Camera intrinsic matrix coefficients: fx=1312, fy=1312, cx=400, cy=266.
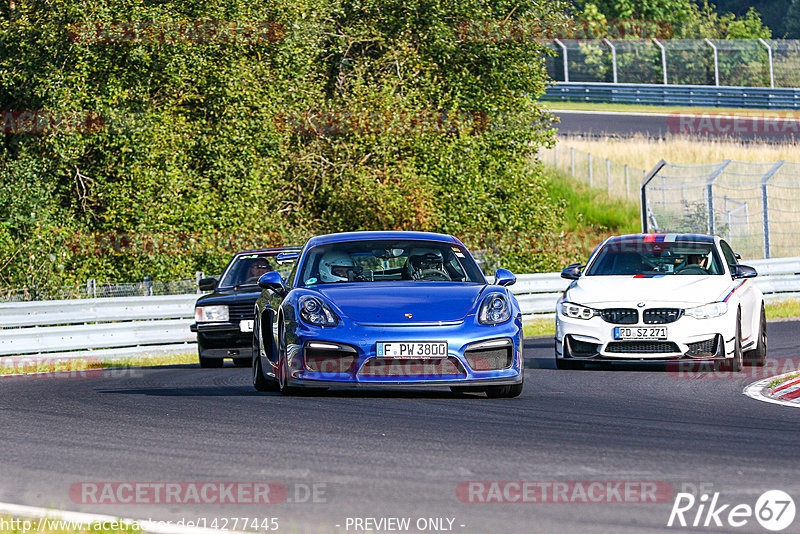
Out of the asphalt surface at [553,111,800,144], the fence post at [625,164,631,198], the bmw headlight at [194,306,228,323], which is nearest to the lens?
the bmw headlight at [194,306,228,323]

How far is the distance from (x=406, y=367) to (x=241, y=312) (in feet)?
22.6

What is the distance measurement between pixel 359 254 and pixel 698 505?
228 inches

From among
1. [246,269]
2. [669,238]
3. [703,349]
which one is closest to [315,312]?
[703,349]

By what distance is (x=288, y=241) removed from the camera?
29547mm

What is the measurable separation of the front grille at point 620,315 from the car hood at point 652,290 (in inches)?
3.3

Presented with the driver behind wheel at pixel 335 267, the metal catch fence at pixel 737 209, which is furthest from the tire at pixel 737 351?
the metal catch fence at pixel 737 209

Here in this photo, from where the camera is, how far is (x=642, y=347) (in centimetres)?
1359

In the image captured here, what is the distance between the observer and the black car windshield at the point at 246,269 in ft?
56.8

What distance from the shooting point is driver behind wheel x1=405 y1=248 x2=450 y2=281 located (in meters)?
11.2

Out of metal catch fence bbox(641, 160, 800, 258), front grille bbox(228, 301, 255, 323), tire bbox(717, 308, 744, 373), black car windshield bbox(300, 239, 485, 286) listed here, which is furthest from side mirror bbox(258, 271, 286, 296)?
metal catch fence bbox(641, 160, 800, 258)

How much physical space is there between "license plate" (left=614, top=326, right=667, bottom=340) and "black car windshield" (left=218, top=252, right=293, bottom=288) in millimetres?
5456

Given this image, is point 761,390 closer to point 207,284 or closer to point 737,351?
point 737,351

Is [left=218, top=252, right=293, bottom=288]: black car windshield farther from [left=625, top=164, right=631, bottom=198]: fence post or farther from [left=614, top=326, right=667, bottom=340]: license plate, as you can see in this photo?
[left=625, top=164, right=631, bottom=198]: fence post

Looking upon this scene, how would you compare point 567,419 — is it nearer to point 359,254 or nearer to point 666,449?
point 666,449
